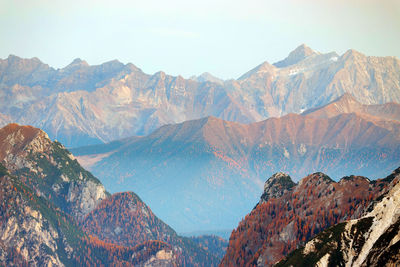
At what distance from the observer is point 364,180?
7761 inches

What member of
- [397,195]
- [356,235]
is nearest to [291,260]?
[356,235]

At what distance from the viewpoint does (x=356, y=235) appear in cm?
12150

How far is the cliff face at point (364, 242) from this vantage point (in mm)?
104688

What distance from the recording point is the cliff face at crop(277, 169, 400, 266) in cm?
10469

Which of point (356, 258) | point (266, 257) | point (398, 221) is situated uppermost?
point (398, 221)

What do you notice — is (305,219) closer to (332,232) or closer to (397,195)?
(332,232)

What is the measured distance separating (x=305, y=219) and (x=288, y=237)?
7654 mm

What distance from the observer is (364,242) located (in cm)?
11706

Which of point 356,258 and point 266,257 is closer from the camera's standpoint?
point 356,258

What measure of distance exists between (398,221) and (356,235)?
597 inches

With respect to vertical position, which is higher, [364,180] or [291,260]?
[364,180]

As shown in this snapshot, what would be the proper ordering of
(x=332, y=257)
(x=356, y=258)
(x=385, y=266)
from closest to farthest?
(x=385, y=266), (x=356, y=258), (x=332, y=257)

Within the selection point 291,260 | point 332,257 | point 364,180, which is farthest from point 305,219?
point 332,257

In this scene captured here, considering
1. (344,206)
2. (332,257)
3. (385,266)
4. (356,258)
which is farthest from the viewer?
(344,206)
